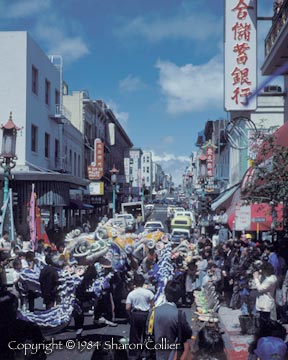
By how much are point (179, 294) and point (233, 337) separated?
4.78 feet

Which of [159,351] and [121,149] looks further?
[121,149]

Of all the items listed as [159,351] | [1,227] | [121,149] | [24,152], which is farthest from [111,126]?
[159,351]

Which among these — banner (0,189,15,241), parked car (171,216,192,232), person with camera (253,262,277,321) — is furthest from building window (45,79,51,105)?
person with camera (253,262,277,321)

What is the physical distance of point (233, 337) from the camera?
420 inches

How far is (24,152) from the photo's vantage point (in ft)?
88.0

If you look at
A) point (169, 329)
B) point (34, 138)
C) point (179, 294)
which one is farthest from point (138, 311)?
point (34, 138)

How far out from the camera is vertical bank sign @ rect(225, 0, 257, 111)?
14.8 m

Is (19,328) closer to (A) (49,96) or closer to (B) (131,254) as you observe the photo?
(B) (131,254)

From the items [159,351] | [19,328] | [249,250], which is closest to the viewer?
[19,328]

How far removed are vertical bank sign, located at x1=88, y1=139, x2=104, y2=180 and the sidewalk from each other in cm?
3071

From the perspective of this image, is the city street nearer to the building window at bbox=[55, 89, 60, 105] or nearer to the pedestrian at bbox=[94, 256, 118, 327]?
the pedestrian at bbox=[94, 256, 118, 327]

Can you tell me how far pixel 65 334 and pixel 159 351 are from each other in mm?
4466

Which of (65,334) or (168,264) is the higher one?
(168,264)

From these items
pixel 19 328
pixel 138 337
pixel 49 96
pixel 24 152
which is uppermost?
pixel 49 96
